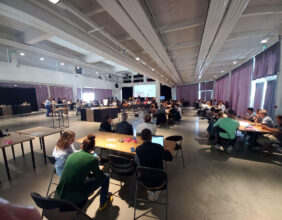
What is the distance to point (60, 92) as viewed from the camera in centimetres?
1493

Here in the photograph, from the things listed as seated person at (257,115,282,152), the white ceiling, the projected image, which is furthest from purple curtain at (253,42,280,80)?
the projected image

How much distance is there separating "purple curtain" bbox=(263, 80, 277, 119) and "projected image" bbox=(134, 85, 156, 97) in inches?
560

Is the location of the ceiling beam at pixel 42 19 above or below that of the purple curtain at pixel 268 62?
above

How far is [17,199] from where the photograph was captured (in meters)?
2.11

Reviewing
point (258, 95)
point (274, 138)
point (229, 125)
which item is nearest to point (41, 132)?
point (229, 125)

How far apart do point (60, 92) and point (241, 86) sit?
1749 centimetres

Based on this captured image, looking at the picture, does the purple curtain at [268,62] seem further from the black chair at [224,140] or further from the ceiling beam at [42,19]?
the ceiling beam at [42,19]

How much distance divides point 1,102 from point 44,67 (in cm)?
487

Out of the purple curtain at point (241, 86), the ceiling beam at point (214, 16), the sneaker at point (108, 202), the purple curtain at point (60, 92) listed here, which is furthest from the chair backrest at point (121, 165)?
the purple curtain at point (60, 92)

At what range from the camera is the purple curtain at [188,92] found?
57.7 feet

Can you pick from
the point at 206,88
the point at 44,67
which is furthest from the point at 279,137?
the point at 44,67

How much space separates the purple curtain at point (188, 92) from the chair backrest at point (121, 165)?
17.7 m

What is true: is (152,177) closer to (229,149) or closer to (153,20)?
(229,149)

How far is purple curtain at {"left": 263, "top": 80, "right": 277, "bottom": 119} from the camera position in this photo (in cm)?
429
